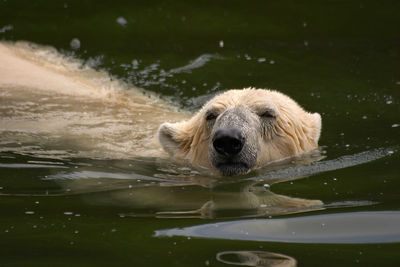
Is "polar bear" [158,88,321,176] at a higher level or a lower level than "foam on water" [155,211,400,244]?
higher

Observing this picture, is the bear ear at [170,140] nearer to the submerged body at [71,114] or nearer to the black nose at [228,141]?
the submerged body at [71,114]

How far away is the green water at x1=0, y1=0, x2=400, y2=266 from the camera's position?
3848 mm

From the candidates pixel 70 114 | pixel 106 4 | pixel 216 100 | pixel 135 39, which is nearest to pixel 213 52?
pixel 135 39

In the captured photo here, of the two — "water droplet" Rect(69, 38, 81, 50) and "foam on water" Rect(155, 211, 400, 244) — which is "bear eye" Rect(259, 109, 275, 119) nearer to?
"foam on water" Rect(155, 211, 400, 244)

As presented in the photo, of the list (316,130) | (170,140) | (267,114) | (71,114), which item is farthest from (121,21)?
(267,114)

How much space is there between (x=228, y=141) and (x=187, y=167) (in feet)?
2.77

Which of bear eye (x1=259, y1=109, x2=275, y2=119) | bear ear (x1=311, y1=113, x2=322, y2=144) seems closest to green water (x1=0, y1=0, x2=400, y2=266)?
bear ear (x1=311, y1=113, x2=322, y2=144)

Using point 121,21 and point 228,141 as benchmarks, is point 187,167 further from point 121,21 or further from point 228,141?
point 121,21

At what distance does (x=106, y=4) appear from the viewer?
10.3m

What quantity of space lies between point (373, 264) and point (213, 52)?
6.04 m

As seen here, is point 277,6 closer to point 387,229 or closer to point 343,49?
point 343,49

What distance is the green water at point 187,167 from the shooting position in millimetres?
3848

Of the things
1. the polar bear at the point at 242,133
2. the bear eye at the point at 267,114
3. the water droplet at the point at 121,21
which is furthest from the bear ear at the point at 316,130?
the water droplet at the point at 121,21

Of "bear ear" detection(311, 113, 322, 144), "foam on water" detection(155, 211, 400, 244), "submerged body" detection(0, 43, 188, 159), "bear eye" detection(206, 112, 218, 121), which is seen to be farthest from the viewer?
"submerged body" detection(0, 43, 188, 159)
